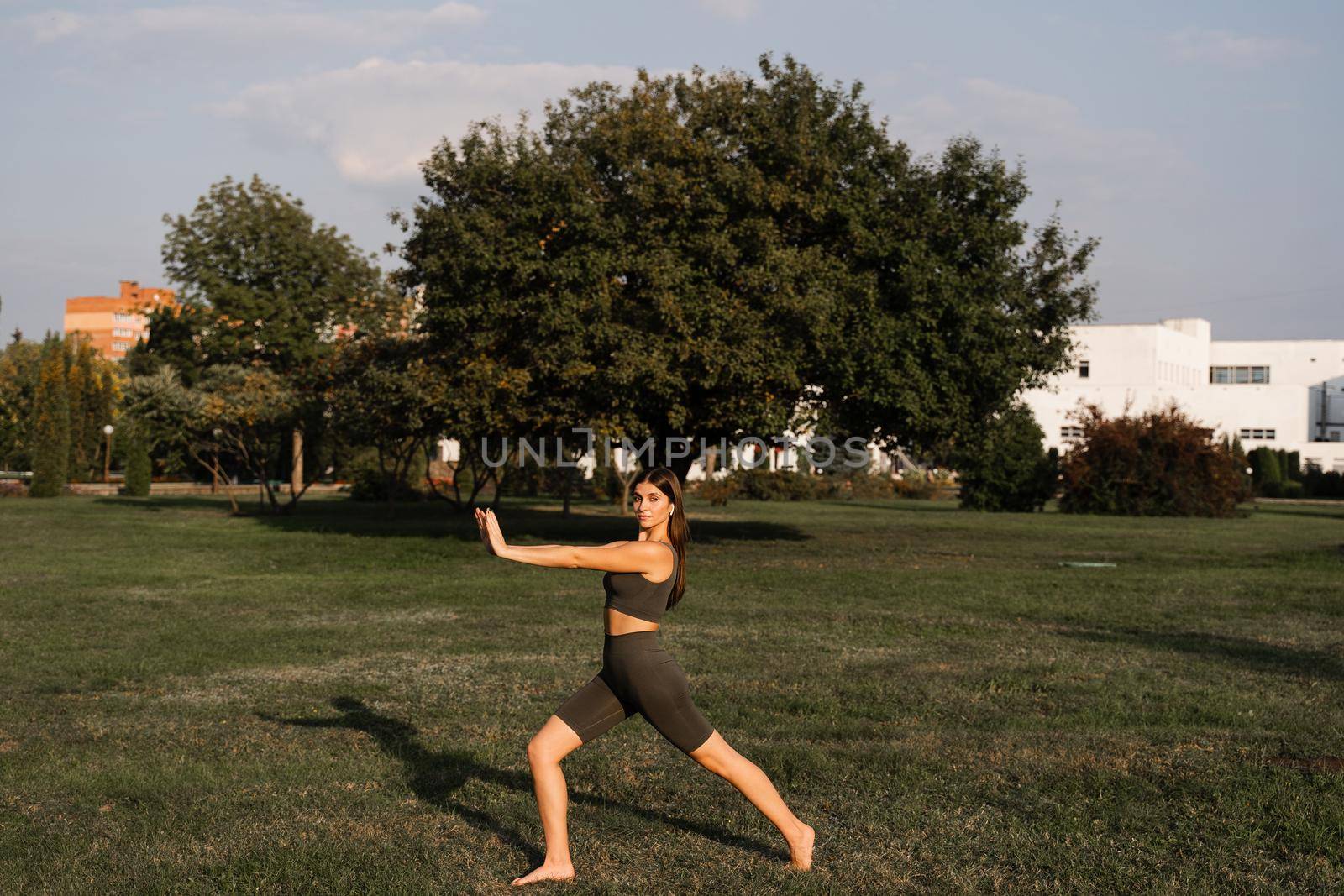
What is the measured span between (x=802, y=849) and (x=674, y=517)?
1.53 m

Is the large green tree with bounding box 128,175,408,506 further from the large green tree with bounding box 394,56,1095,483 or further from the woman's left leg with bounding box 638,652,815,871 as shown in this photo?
the woman's left leg with bounding box 638,652,815,871

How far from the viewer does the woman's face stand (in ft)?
17.5

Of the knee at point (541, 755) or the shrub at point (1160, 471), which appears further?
the shrub at point (1160, 471)

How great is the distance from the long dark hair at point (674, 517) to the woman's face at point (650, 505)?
0.02m

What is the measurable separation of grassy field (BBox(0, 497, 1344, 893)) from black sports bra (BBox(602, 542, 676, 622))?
1159 mm

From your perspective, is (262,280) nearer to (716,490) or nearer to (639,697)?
(716,490)

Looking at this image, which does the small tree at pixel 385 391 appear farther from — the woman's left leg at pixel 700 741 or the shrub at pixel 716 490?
the woman's left leg at pixel 700 741

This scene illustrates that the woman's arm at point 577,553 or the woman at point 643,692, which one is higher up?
the woman's arm at point 577,553

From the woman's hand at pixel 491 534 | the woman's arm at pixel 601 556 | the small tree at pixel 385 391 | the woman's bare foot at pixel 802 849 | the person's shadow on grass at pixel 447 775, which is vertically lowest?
the person's shadow on grass at pixel 447 775

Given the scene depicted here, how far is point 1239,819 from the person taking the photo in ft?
20.5

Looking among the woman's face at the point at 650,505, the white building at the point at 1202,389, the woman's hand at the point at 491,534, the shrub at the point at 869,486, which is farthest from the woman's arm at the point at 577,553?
the white building at the point at 1202,389

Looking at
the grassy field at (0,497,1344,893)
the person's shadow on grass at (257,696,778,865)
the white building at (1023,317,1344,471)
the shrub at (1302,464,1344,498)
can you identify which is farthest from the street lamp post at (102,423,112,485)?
the shrub at (1302,464,1344,498)

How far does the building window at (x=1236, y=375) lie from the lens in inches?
3499

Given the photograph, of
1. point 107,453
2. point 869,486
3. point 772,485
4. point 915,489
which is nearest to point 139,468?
point 107,453
